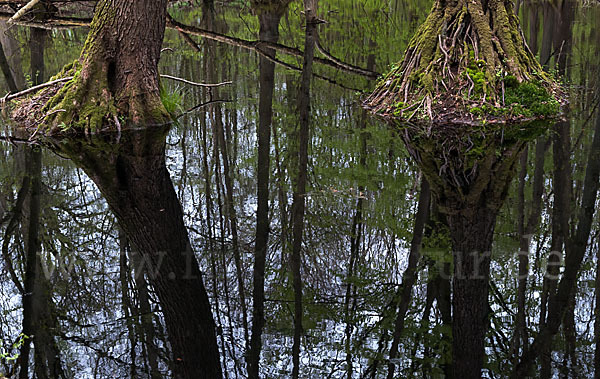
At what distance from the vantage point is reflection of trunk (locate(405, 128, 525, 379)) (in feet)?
10.3

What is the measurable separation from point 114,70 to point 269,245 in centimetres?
413

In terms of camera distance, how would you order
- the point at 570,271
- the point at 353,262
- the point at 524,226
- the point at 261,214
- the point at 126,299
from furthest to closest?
1. the point at 261,214
2. the point at 524,226
3. the point at 353,262
4. the point at 570,271
5. the point at 126,299

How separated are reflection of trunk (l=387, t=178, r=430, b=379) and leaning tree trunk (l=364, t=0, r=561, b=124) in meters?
2.49

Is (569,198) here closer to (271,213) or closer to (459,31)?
(271,213)

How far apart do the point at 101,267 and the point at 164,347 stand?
47.4 inches

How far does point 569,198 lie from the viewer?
199 inches

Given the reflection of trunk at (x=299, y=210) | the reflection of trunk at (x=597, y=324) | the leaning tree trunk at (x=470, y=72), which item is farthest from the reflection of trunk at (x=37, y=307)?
the leaning tree trunk at (x=470, y=72)

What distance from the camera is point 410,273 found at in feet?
12.7

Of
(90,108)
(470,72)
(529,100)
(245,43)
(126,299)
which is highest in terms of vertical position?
(245,43)

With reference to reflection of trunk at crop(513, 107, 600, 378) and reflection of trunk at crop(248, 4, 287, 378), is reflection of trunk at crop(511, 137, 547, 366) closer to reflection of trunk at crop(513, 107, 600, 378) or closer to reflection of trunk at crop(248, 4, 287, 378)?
reflection of trunk at crop(513, 107, 600, 378)

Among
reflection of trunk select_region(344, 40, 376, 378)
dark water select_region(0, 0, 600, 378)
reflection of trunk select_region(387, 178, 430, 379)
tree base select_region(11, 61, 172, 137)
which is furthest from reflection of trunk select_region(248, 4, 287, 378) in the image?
tree base select_region(11, 61, 172, 137)

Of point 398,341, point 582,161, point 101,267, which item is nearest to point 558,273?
point 398,341

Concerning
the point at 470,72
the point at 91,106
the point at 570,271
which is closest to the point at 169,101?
the point at 91,106

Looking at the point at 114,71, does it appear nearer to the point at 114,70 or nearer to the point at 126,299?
the point at 114,70
